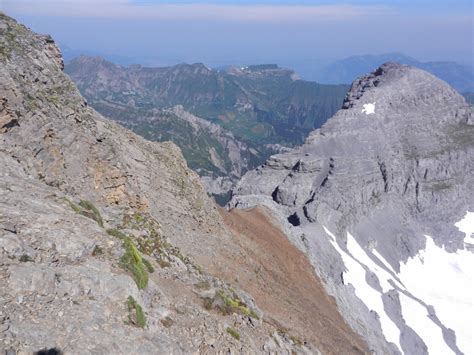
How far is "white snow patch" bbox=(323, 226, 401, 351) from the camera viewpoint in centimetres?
7419

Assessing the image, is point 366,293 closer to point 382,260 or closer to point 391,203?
point 382,260

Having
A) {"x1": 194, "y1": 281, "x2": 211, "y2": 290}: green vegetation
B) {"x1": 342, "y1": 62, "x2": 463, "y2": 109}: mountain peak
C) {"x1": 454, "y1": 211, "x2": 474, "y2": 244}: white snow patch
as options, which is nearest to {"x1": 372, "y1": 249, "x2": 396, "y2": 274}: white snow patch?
{"x1": 454, "y1": 211, "x2": 474, "y2": 244}: white snow patch

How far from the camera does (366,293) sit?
80875mm

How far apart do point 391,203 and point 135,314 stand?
107m

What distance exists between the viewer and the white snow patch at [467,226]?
115194mm

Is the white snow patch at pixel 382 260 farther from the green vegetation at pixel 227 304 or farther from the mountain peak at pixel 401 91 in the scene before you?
the green vegetation at pixel 227 304

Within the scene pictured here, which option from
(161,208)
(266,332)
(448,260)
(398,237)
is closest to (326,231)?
(398,237)

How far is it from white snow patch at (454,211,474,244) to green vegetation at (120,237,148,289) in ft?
370

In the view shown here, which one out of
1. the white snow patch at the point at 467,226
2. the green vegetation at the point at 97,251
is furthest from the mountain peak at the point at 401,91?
the green vegetation at the point at 97,251

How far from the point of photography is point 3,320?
1296cm

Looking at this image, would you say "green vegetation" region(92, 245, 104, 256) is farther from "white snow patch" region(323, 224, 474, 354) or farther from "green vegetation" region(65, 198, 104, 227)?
"white snow patch" region(323, 224, 474, 354)

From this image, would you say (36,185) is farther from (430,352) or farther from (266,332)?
(430,352)

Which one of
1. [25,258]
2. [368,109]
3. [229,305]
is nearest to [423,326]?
[368,109]

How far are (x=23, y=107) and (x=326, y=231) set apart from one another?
76.8 m
